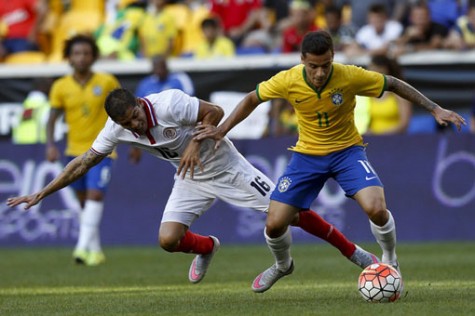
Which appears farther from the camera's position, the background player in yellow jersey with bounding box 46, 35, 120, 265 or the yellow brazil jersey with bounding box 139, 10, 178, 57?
the yellow brazil jersey with bounding box 139, 10, 178, 57

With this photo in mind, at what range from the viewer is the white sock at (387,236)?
9305mm

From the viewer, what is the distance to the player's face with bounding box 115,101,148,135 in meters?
9.21

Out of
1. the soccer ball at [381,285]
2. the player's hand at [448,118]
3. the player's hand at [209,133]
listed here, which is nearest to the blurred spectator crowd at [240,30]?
the player's hand at [209,133]

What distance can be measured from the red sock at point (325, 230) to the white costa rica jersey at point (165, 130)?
93cm

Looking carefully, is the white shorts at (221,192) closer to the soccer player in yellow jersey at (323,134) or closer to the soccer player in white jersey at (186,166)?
the soccer player in white jersey at (186,166)

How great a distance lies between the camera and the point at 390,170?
16516 millimetres

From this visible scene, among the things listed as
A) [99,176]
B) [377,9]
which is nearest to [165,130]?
[99,176]

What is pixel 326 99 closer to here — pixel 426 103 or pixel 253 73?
pixel 426 103

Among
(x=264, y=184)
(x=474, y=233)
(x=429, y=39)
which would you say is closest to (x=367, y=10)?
(x=429, y=39)

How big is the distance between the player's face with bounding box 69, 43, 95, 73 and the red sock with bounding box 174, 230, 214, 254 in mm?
4172

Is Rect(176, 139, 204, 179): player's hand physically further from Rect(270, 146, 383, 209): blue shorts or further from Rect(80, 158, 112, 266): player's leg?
Rect(80, 158, 112, 266): player's leg

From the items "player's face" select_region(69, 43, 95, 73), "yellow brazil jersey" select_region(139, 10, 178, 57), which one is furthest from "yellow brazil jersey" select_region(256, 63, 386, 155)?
"yellow brazil jersey" select_region(139, 10, 178, 57)

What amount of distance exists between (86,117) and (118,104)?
527cm

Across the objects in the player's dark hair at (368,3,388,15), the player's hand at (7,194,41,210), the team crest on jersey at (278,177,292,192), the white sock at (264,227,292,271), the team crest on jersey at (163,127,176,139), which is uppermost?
the team crest on jersey at (163,127,176,139)
